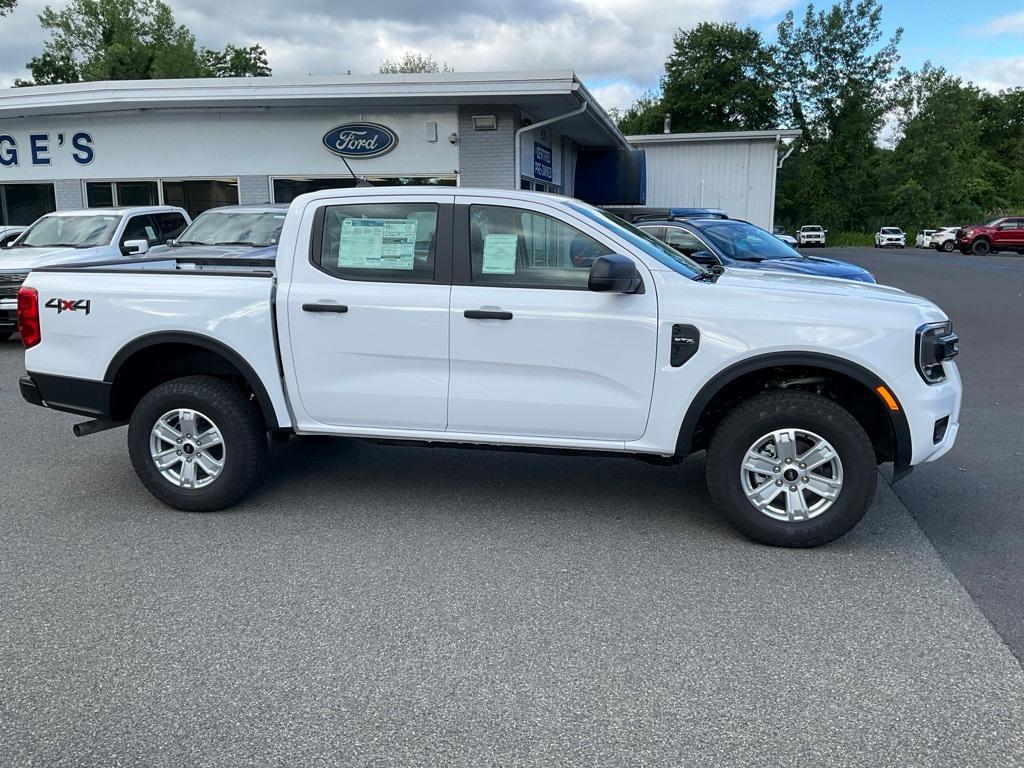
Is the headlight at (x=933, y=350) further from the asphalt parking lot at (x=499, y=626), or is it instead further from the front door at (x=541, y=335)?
the front door at (x=541, y=335)

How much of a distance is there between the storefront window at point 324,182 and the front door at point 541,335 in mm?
12122

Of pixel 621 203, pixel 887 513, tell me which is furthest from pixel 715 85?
pixel 887 513

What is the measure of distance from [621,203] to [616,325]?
19.3 metres

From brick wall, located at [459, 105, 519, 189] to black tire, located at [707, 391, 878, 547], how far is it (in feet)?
38.3

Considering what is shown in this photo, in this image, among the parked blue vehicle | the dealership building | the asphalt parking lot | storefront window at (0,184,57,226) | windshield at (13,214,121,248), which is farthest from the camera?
storefront window at (0,184,57,226)

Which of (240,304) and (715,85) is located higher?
(715,85)

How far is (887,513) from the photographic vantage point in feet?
16.9

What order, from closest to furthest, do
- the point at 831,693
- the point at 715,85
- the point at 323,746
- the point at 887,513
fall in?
the point at 323,746
the point at 831,693
the point at 887,513
the point at 715,85

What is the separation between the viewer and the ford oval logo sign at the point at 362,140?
1650cm

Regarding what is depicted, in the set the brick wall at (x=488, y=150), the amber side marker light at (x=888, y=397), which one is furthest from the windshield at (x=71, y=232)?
the amber side marker light at (x=888, y=397)

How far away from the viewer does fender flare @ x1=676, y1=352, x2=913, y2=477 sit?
4.40 meters

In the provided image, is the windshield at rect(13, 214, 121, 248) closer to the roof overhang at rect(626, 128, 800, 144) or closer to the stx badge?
the stx badge

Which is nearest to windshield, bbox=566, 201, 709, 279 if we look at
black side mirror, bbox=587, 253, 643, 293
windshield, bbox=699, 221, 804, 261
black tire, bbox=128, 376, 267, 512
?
black side mirror, bbox=587, 253, 643, 293

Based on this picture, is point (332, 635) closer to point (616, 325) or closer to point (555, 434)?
point (555, 434)
